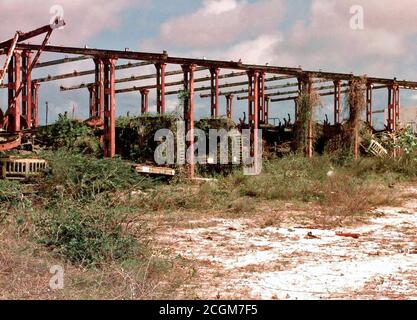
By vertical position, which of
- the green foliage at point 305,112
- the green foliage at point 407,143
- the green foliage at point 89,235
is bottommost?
the green foliage at point 89,235

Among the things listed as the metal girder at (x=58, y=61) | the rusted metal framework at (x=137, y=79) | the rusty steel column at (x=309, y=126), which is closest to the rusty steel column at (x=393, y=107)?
the rusted metal framework at (x=137, y=79)

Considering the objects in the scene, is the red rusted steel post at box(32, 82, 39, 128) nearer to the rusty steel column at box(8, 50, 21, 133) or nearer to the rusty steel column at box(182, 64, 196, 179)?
the rusty steel column at box(8, 50, 21, 133)

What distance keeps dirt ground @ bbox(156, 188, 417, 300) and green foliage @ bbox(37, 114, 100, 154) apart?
5.95 metres

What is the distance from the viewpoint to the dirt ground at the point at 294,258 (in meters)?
6.40

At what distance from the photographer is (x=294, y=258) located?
825cm

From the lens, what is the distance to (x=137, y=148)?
18.0m

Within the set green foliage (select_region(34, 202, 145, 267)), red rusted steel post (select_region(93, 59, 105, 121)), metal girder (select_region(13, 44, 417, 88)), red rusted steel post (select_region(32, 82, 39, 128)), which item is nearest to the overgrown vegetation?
green foliage (select_region(34, 202, 145, 267))

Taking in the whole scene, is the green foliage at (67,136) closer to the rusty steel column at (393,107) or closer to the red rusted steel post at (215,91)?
the red rusted steel post at (215,91)

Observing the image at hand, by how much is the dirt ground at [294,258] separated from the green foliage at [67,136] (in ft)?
19.5

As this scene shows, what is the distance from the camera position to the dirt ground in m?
6.40

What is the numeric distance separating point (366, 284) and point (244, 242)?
3082mm

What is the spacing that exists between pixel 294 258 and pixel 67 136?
9.99 meters

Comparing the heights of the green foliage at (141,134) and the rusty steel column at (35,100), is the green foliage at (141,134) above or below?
below
